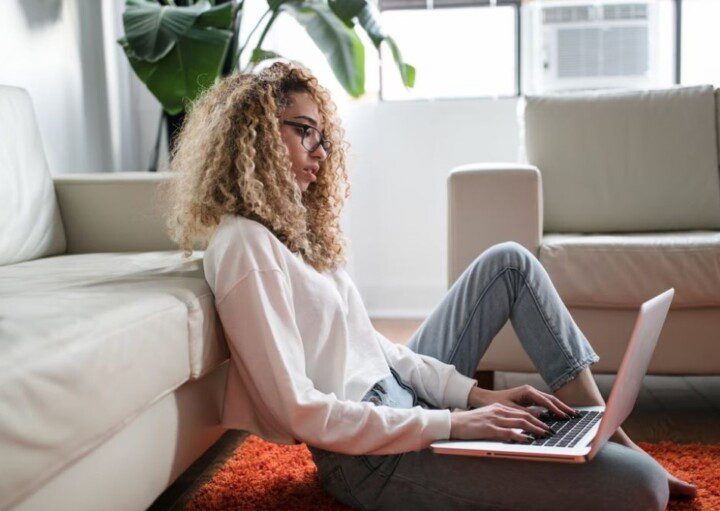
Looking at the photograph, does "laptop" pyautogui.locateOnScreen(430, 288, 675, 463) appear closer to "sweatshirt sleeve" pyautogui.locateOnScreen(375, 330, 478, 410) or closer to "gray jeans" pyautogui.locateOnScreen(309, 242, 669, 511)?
"gray jeans" pyautogui.locateOnScreen(309, 242, 669, 511)

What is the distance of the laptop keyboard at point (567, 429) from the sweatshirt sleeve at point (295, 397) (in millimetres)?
138

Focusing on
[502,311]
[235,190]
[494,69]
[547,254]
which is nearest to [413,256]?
[494,69]

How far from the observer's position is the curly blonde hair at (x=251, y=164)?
4.25ft

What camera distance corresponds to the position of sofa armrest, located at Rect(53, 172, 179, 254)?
2156 millimetres

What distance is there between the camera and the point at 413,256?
3.75 meters

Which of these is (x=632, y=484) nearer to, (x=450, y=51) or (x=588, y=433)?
(x=588, y=433)

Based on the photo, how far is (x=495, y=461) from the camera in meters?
A: 1.19

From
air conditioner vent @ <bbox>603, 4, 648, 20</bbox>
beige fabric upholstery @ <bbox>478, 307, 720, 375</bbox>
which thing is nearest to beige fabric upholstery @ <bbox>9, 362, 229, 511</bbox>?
beige fabric upholstery @ <bbox>478, 307, 720, 375</bbox>

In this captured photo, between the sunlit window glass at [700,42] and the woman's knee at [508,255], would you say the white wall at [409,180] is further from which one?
the woman's knee at [508,255]

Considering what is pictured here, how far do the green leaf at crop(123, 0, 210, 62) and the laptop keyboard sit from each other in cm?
176

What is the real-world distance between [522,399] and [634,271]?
75cm

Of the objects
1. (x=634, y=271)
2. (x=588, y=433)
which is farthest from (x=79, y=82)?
(x=588, y=433)

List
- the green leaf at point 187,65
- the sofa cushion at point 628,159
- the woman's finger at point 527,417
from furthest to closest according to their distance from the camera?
the green leaf at point 187,65, the sofa cushion at point 628,159, the woman's finger at point 527,417

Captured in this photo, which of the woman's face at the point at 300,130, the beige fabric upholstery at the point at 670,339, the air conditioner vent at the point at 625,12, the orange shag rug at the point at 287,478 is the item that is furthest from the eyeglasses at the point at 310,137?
the air conditioner vent at the point at 625,12
